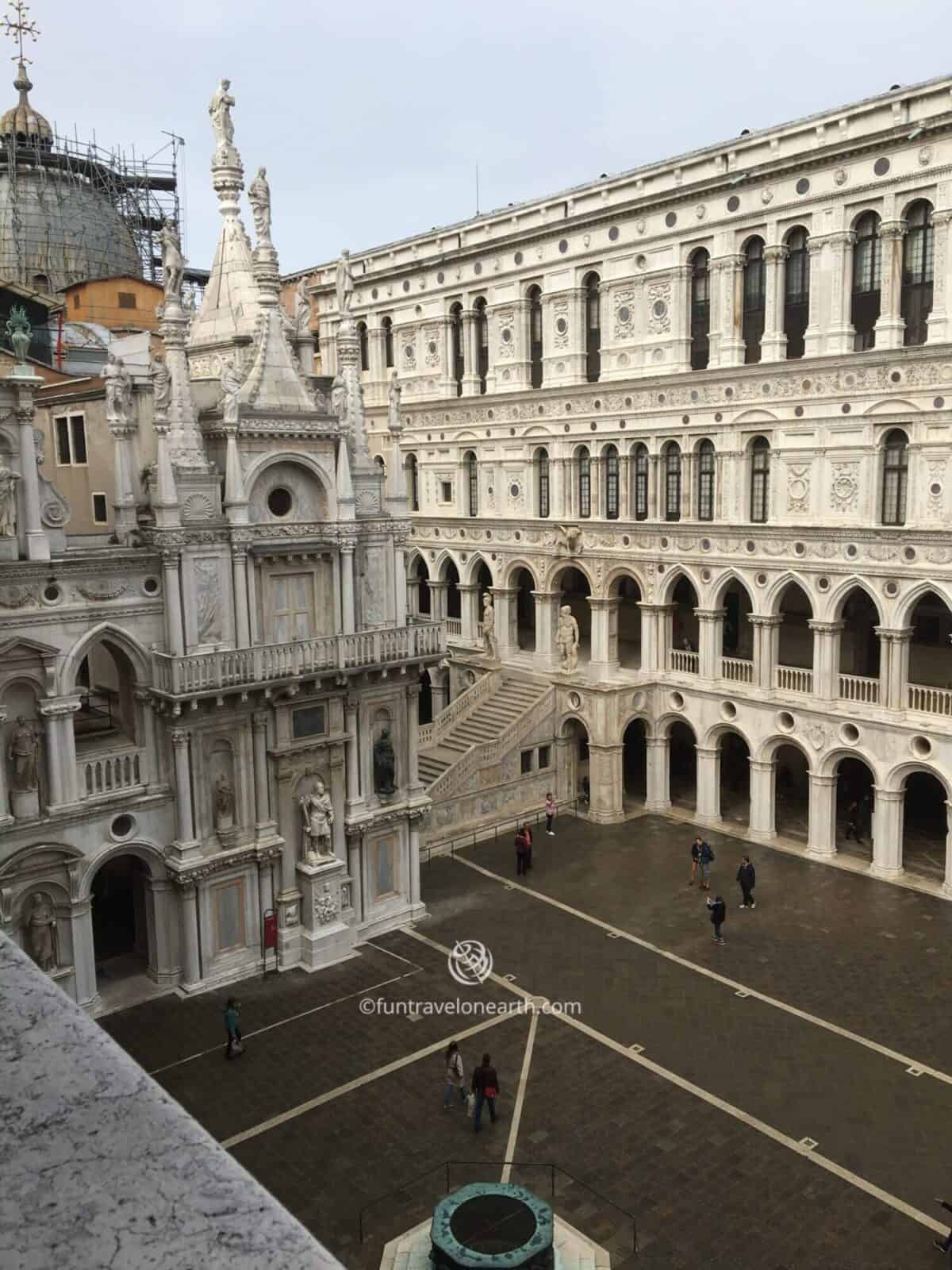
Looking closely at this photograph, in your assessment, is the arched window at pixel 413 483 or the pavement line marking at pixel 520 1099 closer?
the pavement line marking at pixel 520 1099

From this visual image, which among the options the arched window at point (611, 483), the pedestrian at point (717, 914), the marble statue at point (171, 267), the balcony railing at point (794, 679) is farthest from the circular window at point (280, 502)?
the balcony railing at point (794, 679)

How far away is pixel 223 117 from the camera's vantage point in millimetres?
26609

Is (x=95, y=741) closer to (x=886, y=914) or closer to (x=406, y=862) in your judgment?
(x=406, y=862)

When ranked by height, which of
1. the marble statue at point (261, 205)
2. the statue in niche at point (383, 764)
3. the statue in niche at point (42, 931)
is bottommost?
the statue in niche at point (42, 931)

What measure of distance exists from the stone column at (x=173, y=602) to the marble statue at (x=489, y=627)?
59.7 ft

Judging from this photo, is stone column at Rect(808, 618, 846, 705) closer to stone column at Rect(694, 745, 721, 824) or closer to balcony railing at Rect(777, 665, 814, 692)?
balcony railing at Rect(777, 665, 814, 692)

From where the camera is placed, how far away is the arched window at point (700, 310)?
111ft

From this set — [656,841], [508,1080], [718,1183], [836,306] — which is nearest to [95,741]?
[508,1080]

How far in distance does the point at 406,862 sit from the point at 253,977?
5.08m

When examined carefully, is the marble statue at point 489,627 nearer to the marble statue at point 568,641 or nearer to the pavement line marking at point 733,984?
the marble statue at point 568,641

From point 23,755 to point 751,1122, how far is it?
50.8 feet

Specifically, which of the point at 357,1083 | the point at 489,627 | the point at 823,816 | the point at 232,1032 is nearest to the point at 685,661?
the point at 823,816

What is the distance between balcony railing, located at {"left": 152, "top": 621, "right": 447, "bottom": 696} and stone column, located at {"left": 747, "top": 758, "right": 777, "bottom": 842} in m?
11.4

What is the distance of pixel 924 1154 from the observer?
1847 cm
